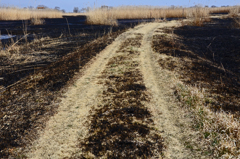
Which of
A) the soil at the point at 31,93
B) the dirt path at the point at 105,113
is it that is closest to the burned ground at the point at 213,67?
the dirt path at the point at 105,113

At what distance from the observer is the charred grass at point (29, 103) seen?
8.61 ft

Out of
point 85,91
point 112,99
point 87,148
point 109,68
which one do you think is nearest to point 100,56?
point 109,68

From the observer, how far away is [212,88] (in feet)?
13.3

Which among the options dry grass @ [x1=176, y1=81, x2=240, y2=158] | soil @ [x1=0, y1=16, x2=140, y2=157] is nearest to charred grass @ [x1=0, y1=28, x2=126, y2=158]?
soil @ [x1=0, y1=16, x2=140, y2=157]

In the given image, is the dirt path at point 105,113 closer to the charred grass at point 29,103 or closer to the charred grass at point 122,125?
the charred grass at point 122,125

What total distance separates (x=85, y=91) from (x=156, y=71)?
1954mm

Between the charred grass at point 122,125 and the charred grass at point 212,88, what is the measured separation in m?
0.71

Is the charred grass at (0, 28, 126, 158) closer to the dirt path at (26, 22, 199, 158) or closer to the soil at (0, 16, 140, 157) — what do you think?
the soil at (0, 16, 140, 157)

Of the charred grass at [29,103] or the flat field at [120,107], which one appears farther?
the charred grass at [29,103]

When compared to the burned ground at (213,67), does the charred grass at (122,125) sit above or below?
below

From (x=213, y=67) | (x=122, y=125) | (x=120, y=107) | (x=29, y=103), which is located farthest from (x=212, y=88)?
(x=29, y=103)

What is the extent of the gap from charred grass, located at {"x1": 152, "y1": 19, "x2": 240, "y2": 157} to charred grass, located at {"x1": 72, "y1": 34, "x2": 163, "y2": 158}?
71cm

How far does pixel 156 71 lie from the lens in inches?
194

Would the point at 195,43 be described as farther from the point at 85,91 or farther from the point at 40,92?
the point at 40,92
